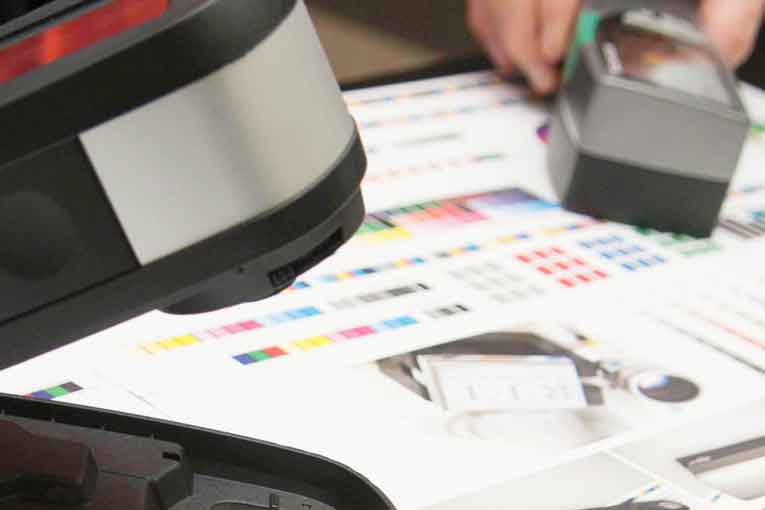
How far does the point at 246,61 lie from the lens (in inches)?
14.0

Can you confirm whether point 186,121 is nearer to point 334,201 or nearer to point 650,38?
point 334,201

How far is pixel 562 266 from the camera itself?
698 millimetres

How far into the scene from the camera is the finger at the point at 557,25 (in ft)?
2.99

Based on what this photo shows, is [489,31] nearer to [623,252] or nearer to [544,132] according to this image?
[544,132]

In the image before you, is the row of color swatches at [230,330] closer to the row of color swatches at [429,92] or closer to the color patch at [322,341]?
the color patch at [322,341]

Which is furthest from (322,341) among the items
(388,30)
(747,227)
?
(388,30)

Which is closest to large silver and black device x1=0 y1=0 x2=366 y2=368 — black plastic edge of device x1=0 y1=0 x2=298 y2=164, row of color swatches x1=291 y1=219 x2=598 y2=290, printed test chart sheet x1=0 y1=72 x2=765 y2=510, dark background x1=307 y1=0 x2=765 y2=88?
black plastic edge of device x1=0 y1=0 x2=298 y2=164

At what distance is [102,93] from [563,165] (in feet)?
1.64

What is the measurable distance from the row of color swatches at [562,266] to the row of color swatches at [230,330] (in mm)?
150

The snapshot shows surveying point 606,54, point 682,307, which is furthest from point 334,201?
point 606,54

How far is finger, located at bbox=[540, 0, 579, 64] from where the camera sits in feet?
2.99

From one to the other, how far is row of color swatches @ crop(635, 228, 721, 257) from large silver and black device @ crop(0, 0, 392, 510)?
389 mm

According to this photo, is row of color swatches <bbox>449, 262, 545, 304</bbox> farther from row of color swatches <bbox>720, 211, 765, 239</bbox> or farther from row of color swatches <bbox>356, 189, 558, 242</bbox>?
row of color swatches <bbox>720, 211, 765, 239</bbox>

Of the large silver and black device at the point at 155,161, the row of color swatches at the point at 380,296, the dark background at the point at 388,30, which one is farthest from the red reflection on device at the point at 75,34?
the dark background at the point at 388,30
